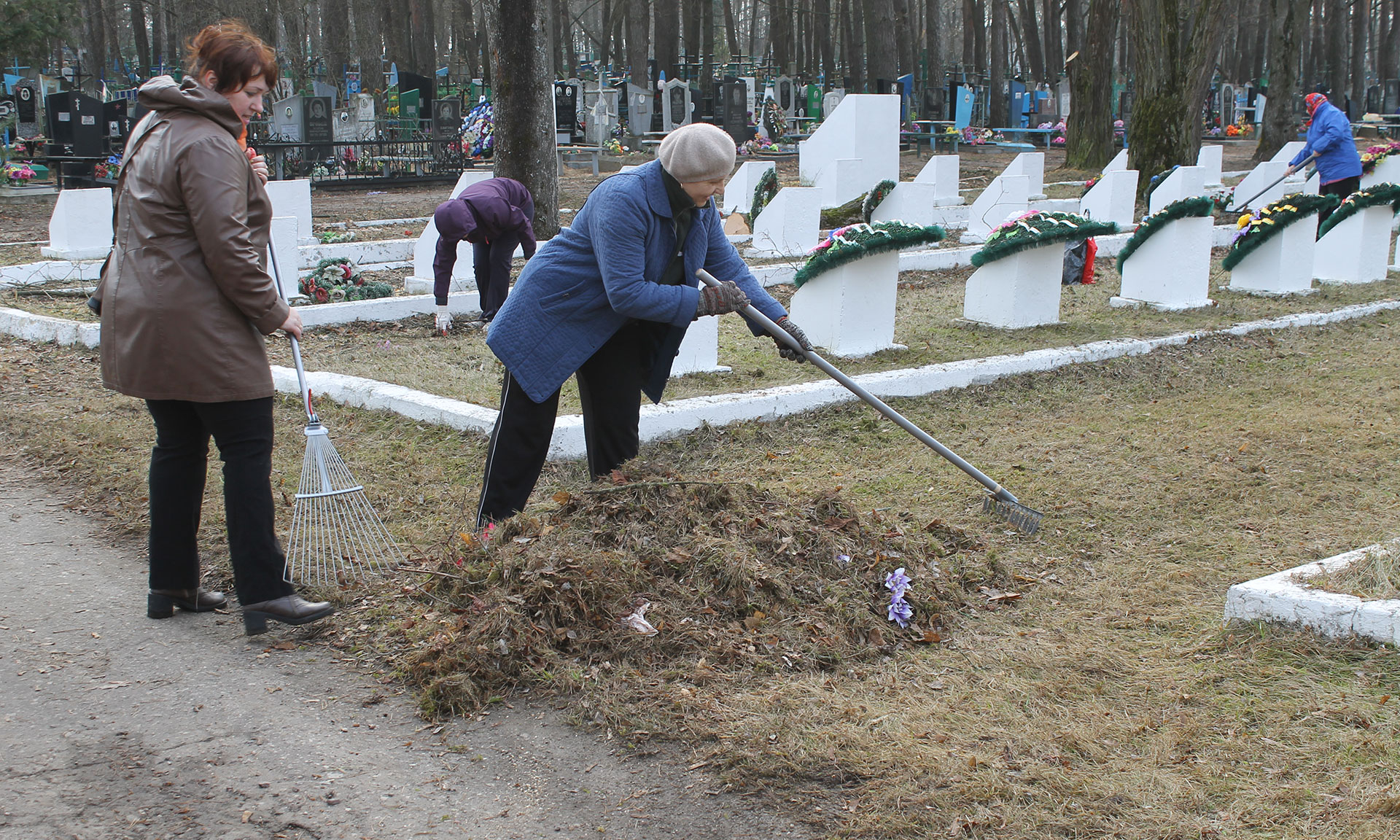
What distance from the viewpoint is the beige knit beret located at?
3.46 metres

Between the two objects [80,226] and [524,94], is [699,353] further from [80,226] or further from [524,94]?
[80,226]

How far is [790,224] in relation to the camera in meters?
12.1

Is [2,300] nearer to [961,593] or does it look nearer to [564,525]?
[564,525]

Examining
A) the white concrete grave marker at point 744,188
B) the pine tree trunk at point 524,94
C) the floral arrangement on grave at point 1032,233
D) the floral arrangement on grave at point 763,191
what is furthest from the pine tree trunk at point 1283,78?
the pine tree trunk at point 524,94

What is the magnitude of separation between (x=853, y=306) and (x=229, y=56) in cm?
472

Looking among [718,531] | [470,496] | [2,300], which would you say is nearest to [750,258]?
[2,300]

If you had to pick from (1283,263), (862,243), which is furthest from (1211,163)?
(862,243)

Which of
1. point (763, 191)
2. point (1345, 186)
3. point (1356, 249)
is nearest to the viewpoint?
point (1356, 249)

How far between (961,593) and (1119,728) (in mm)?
896

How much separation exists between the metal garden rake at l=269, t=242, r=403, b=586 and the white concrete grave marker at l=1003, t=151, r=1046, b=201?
12621mm

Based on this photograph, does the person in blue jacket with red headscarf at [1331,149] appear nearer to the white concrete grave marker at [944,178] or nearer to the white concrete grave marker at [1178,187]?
the white concrete grave marker at [1178,187]

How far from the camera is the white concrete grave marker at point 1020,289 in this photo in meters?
8.31

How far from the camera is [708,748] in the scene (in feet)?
9.14

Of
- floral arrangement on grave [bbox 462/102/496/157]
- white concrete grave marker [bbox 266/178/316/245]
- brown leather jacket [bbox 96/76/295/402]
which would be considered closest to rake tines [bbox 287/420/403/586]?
brown leather jacket [bbox 96/76/295/402]
